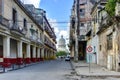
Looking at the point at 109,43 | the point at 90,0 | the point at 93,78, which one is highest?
the point at 90,0

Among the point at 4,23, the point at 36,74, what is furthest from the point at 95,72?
the point at 4,23

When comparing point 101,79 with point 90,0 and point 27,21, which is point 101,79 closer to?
point 27,21

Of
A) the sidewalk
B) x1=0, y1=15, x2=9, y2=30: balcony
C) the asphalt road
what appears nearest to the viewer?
the asphalt road

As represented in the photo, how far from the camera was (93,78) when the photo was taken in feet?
64.3

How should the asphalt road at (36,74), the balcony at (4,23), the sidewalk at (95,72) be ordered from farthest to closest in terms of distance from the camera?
the balcony at (4,23) < the sidewalk at (95,72) < the asphalt road at (36,74)

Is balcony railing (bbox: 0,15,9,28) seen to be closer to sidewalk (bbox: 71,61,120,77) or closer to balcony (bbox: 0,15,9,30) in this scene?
balcony (bbox: 0,15,9,30)

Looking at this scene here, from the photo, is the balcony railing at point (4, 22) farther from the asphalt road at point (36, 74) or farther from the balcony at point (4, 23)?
the asphalt road at point (36, 74)

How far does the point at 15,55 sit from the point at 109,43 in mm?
18227

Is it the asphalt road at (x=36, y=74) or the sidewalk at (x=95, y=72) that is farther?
the sidewalk at (x=95, y=72)

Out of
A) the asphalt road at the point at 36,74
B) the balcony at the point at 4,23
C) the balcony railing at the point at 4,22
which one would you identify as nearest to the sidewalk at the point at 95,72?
the asphalt road at the point at 36,74

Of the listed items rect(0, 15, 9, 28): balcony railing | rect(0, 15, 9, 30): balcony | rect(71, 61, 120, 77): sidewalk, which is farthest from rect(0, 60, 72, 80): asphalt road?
rect(0, 15, 9, 28): balcony railing

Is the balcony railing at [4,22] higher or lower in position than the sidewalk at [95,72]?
higher

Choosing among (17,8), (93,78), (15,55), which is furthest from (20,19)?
(93,78)

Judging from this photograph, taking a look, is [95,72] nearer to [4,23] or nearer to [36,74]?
[36,74]
